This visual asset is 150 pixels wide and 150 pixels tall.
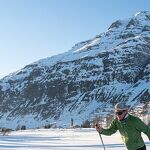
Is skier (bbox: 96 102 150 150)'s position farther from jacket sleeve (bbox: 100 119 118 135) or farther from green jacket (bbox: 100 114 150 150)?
jacket sleeve (bbox: 100 119 118 135)

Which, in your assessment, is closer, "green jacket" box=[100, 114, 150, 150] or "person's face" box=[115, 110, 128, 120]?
"person's face" box=[115, 110, 128, 120]

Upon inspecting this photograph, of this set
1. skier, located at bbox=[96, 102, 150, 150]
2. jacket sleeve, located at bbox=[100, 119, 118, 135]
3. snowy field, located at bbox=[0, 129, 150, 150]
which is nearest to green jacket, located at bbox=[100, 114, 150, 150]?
skier, located at bbox=[96, 102, 150, 150]

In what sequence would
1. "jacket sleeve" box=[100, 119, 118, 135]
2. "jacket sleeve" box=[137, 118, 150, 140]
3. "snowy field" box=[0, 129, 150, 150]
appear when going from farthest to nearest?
1. "snowy field" box=[0, 129, 150, 150]
2. "jacket sleeve" box=[100, 119, 118, 135]
3. "jacket sleeve" box=[137, 118, 150, 140]

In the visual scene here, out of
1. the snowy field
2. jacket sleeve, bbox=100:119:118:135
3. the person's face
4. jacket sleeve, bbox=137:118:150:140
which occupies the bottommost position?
the snowy field

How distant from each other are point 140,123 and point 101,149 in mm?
11726

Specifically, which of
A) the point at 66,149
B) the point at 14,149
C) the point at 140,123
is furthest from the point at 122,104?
the point at 14,149

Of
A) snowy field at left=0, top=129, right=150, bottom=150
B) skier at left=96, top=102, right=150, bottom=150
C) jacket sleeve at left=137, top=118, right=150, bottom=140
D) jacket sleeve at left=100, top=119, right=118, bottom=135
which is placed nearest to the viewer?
jacket sleeve at left=137, top=118, right=150, bottom=140

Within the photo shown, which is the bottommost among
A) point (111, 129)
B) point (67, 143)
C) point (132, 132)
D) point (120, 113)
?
point (67, 143)

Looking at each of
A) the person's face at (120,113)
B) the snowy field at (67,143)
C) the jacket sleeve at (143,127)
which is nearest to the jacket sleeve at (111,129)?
the person's face at (120,113)

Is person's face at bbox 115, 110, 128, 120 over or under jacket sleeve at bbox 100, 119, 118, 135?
over

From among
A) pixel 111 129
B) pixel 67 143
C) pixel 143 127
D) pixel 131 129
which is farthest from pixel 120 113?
pixel 67 143

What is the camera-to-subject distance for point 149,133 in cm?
1052

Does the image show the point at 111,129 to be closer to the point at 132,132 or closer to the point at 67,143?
the point at 132,132

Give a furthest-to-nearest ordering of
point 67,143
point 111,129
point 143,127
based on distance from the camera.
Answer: point 67,143, point 111,129, point 143,127
